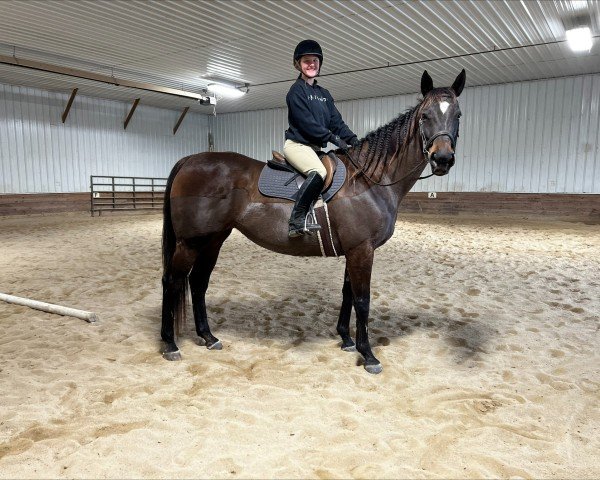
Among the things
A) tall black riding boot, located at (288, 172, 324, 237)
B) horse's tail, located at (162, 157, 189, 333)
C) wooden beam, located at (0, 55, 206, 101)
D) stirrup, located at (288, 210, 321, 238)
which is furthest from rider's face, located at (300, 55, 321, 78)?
wooden beam, located at (0, 55, 206, 101)

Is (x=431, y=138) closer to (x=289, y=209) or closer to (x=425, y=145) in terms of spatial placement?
(x=425, y=145)

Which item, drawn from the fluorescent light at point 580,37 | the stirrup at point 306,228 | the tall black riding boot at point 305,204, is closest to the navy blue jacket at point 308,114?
the tall black riding boot at point 305,204

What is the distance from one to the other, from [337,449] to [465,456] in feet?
2.06

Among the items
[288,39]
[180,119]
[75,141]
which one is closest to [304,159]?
[288,39]

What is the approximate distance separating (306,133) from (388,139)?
625 millimetres

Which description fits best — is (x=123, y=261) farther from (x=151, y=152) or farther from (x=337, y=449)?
(x=151, y=152)

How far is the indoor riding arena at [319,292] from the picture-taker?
6.78 ft

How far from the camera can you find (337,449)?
2004 mm

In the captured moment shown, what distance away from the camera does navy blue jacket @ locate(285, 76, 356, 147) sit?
2.89m

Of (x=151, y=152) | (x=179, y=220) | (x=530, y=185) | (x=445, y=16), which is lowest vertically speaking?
(x=179, y=220)

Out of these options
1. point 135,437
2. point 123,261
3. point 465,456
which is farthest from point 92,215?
point 465,456

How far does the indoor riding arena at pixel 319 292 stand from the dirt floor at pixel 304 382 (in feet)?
0.06

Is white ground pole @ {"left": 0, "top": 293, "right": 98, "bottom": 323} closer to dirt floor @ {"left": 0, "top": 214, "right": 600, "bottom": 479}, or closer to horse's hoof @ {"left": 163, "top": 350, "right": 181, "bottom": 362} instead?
dirt floor @ {"left": 0, "top": 214, "right": 600, "bottom": 479}

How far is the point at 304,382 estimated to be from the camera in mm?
2729
